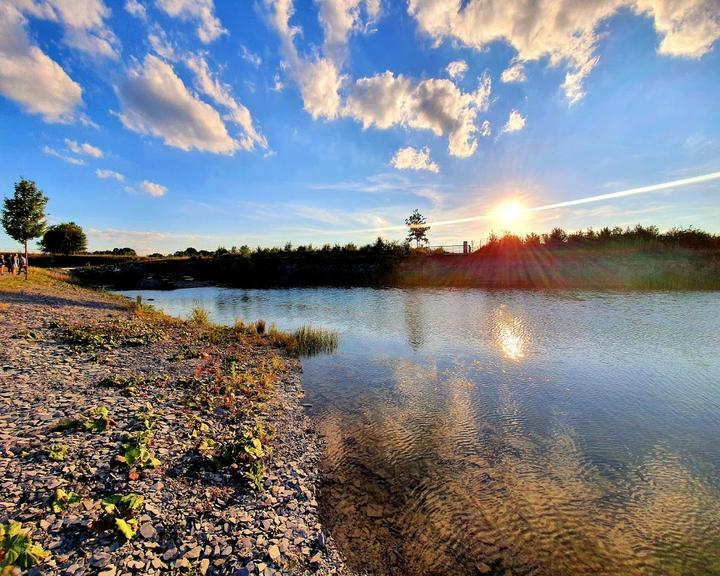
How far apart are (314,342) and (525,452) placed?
46.9 ft

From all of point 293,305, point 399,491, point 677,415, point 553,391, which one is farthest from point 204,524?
point 293,305

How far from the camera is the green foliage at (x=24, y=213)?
119 ft

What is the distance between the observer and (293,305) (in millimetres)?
40250

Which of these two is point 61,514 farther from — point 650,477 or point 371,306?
point 371,306

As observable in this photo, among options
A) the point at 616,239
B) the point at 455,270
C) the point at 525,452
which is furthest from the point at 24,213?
the point at 616,239

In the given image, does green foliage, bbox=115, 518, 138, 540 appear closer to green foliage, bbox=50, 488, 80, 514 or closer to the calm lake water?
green foliage, bbox=50, 488, 80, 514

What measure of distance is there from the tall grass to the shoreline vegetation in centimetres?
3927

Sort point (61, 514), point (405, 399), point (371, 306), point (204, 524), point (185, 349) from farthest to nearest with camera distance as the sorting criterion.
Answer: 1. point (371, 306)
2. point (185, 349)
3. point (405, 399)
4. point (204, 524)
5. point (61, 514)

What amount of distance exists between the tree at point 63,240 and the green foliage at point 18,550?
13694 cm

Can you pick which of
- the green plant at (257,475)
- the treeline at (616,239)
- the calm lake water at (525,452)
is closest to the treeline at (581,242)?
the treeline at (616,239)

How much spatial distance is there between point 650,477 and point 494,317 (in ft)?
69.3

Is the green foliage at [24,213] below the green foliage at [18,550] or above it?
above

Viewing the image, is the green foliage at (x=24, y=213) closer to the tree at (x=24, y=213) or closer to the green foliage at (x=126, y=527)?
the tree at (x=24, y=213)

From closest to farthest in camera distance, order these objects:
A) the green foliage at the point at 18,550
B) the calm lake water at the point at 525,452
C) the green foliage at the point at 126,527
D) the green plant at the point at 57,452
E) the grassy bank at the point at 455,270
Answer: the green foliage at the point at 18,550 < the green foliage at the point at 126,527 < the calm lake water at the point at 525,452 < the green plant at the point at 57,452 < the grassy bank at the point at 455,270
